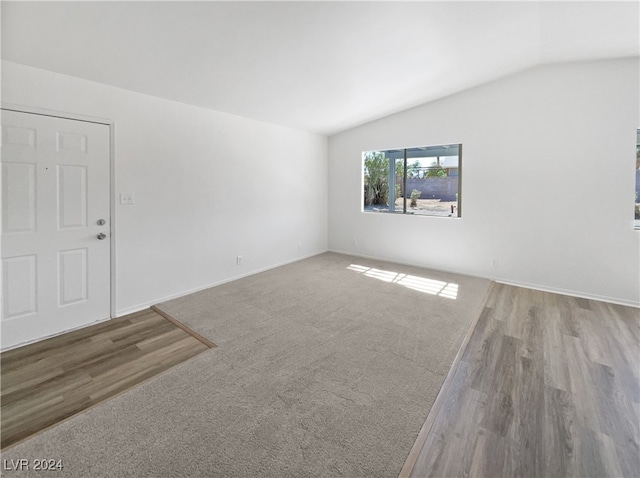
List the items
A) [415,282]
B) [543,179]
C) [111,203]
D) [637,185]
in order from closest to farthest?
[111,203] < [637,185] < [543,179] < [415,282]

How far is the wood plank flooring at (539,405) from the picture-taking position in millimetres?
1520

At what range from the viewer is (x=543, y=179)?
400 centimetres

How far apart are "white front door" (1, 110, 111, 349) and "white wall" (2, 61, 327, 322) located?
15 cm

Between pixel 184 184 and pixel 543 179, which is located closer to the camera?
pixel 184 184

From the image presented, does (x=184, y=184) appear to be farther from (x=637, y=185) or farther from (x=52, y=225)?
(x=637, y=185)

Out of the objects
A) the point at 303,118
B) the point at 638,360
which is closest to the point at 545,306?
the point at 638,360

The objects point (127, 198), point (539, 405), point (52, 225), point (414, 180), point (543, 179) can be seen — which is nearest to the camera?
point (539, 405)

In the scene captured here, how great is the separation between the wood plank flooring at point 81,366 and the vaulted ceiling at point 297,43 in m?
2.37

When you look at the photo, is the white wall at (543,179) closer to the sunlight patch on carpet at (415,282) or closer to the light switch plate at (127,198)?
the sunlight patch on carpet at (415,282)

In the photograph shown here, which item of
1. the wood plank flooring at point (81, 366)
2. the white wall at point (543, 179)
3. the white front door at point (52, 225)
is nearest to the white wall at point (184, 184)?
the white front door at point (52, 225)

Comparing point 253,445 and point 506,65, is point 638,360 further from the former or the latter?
point 506,65

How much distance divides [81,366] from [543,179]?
539cm

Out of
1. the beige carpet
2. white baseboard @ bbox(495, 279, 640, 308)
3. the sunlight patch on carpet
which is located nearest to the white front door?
the beige carpet

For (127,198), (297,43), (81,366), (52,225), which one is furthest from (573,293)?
(52,225)
